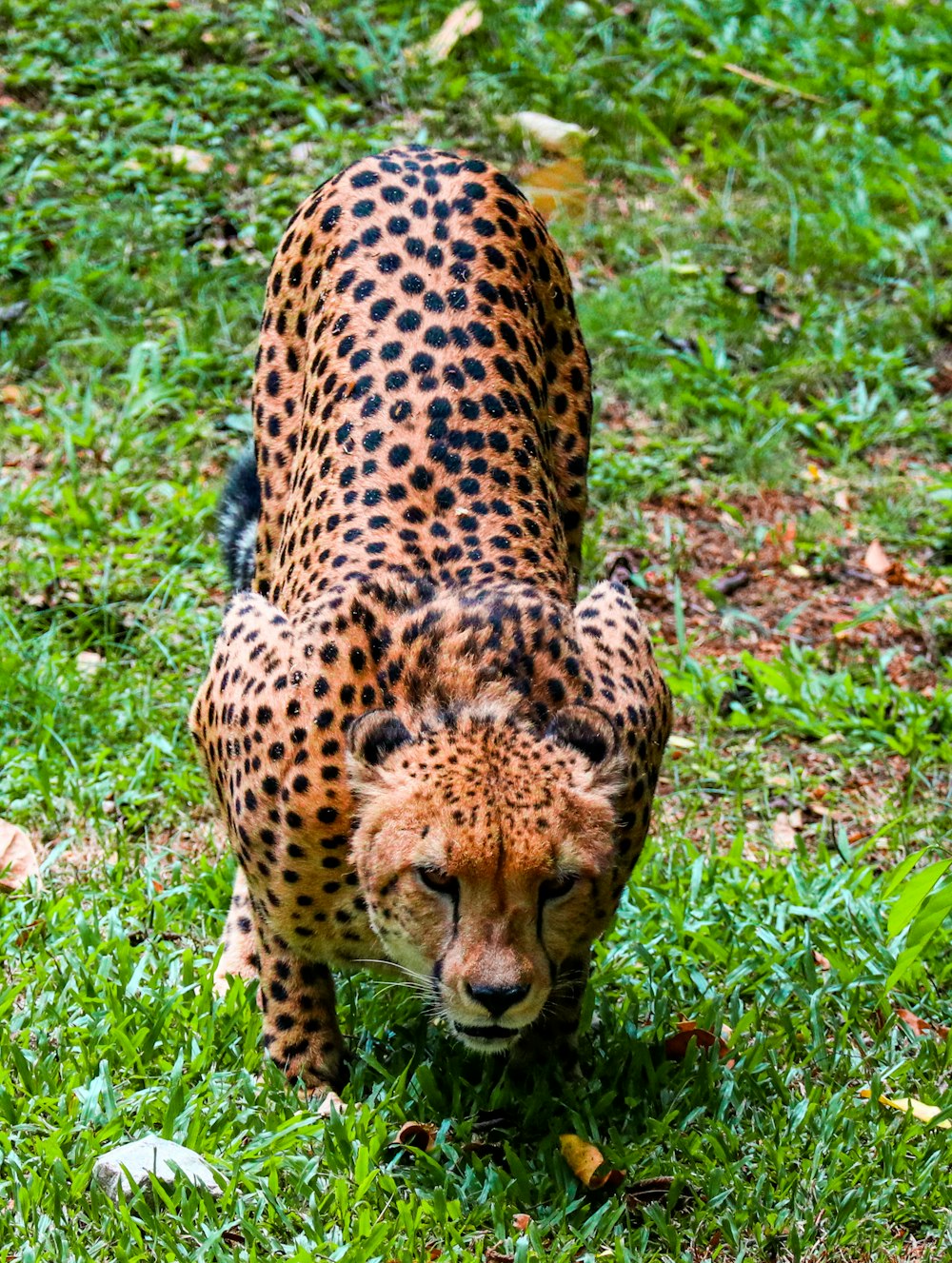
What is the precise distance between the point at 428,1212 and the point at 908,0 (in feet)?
30.7

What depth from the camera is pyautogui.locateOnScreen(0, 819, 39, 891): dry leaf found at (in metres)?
5.05

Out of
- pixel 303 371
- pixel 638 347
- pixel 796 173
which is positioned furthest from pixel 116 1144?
pixel 796 173

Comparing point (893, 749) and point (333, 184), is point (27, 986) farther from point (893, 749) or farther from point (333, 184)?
point (893, 749)

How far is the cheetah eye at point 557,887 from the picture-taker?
3658 mm

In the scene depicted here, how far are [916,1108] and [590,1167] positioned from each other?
3.08 ft

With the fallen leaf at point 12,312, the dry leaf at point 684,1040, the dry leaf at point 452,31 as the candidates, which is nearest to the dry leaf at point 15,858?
the dry leaf at point 684,1040

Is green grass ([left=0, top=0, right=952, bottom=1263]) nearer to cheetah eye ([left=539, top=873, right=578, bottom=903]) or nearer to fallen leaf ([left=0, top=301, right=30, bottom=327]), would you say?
fallen leaf ([left=0, top=301, right=30, bottom=327])

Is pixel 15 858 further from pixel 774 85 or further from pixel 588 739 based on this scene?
pixel 774 85

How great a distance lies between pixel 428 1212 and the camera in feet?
12.7

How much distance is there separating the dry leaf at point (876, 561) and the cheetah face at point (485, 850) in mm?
3636

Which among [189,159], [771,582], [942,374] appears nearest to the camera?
[771,582]

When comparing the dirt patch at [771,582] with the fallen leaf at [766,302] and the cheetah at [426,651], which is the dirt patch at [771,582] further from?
the cheetah at [426,651]

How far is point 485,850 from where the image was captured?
353 centimetres

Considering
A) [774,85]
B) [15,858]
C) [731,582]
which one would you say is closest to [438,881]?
[15,858]
